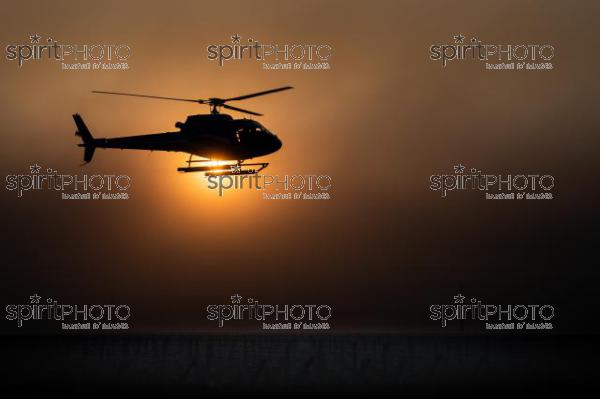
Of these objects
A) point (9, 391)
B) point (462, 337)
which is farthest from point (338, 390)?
point (9, 391)

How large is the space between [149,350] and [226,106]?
119 feet

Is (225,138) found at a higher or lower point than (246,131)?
lower

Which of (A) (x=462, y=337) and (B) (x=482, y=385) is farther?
(B) (x=482, y=385)

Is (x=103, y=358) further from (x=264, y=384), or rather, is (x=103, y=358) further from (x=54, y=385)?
(x=264, y=384)

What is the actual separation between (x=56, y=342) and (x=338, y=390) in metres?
24.5

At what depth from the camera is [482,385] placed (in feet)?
247

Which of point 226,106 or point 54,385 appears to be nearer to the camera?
point 226,106

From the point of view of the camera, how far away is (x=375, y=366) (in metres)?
71.9

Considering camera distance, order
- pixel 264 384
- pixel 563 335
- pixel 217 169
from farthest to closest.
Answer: pixel 264 384 < pixel 563 335 < pixel 217 169

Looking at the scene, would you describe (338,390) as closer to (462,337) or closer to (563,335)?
(462,337)

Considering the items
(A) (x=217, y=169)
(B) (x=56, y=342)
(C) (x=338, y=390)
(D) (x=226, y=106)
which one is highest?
(D) (x=226, y=106)

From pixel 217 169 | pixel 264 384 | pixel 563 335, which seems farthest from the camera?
pixel 264 384

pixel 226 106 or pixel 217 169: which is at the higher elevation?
pixel 226 106

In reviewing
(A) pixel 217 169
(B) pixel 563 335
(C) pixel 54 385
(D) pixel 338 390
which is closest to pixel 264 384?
(D) pixel 338 390
